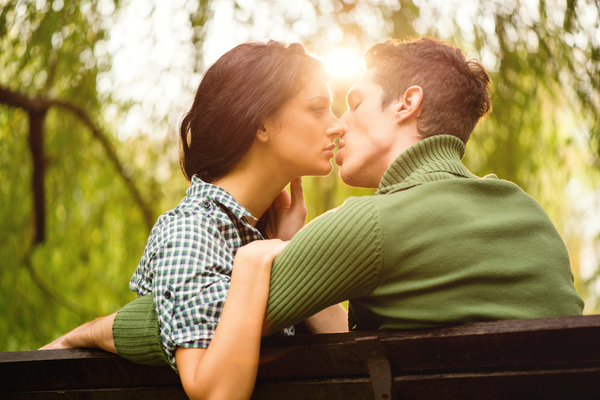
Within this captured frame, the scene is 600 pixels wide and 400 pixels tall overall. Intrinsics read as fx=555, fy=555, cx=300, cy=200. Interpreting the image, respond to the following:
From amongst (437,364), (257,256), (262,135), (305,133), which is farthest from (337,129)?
(437,364)

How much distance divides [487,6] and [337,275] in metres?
2.86

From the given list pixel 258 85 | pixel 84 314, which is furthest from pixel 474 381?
pixel 84 314

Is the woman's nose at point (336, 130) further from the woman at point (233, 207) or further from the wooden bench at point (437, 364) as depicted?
the wooden bench at point (437, 364)

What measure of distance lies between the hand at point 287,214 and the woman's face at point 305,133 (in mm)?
172

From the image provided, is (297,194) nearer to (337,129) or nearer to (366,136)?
(337,129)

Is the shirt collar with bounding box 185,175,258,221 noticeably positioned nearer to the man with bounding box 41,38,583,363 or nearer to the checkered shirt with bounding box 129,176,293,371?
the checkered shirt with bounding box 129,176,293,371

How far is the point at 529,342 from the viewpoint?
1.13m

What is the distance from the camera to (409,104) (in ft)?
6.69

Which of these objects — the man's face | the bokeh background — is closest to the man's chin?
the man's face

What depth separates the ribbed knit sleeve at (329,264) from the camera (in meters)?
1.29

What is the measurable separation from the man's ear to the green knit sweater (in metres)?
0.64

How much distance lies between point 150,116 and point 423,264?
3.13 metres

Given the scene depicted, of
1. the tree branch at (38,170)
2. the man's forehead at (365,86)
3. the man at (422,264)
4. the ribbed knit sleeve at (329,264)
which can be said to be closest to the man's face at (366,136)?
the man's forehead at (365,86)

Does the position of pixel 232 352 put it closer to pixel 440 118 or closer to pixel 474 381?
pixel 474 381
